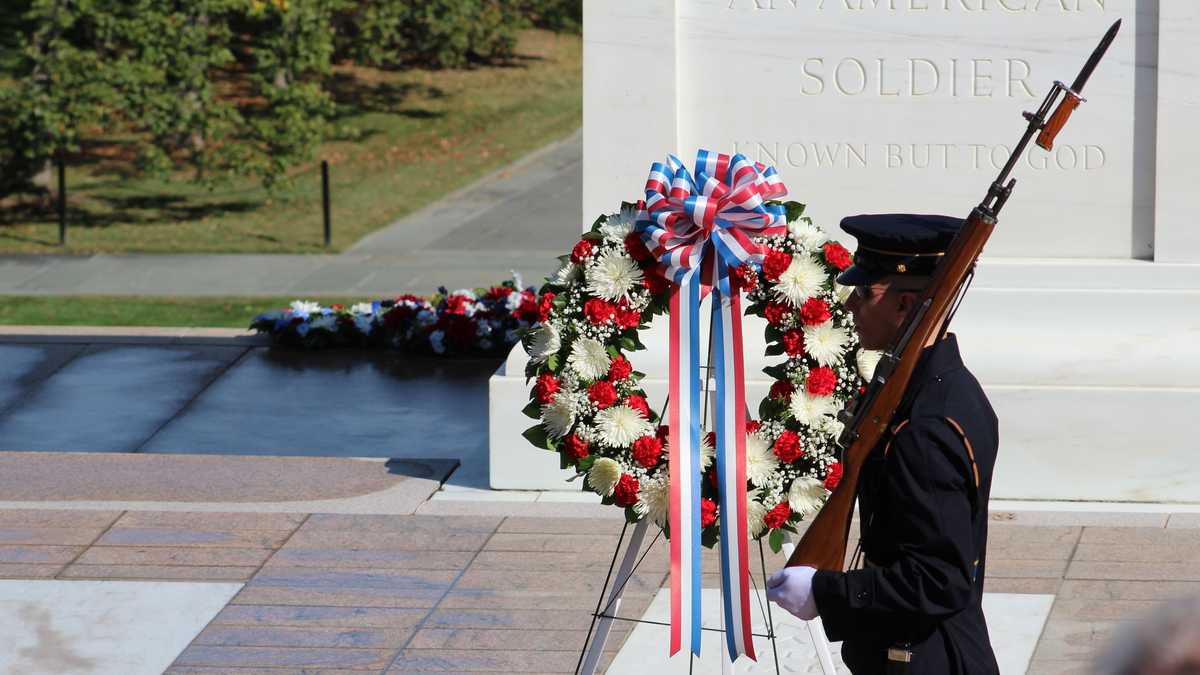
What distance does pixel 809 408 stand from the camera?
5.23 meters

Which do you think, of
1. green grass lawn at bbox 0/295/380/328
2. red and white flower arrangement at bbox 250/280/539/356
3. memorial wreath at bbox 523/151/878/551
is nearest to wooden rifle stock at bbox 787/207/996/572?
memorial wreath at bbox 523/151/878/551

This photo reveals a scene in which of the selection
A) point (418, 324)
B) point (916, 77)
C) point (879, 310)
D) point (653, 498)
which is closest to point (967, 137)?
point (916, 77)

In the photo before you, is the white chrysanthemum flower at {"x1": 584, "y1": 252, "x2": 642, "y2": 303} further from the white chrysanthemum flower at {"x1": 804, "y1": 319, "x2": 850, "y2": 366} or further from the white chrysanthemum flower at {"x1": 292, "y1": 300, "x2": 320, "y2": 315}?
the white chrysanthemum flower at {"x1": 292, "y1": 300, "x2": 320, "y2": 315}

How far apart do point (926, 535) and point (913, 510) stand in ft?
0.18

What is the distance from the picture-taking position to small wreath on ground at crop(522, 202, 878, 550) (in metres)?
5.20

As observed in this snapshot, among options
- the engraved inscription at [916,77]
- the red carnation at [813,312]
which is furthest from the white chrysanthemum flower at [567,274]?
the engraved inscription at [916,77]

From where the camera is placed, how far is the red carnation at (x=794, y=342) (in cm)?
523

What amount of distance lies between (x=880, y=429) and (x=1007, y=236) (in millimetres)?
4705

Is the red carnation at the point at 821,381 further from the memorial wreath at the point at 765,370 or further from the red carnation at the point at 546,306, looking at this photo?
the red carnation at the point at 546,306

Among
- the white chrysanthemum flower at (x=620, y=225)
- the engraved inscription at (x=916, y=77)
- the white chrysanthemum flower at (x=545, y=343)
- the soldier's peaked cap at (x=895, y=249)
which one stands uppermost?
the engraved inscription at (x=916, y=77)

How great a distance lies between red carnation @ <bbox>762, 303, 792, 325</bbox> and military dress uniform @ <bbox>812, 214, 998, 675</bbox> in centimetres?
146

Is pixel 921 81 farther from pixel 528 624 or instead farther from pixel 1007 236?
pixel 528 624

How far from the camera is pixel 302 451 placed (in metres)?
8.83

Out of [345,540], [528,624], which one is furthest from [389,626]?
[345,540]
